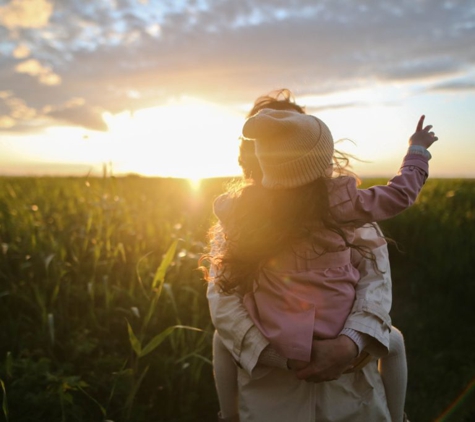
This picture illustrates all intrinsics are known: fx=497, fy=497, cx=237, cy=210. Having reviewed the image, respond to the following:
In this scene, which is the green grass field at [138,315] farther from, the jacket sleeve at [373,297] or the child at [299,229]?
the jacket sleeve at [373,297]

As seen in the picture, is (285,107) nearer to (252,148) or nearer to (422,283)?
(252,148)

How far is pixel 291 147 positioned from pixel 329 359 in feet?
2.35

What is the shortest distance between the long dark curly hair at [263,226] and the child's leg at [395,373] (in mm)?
337

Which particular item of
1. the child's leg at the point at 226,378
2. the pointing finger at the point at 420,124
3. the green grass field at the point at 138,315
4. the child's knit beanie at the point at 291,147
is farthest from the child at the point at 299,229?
the green grass field at the point at 138,315

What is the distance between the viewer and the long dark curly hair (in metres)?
1.74

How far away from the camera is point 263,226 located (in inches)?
69.9

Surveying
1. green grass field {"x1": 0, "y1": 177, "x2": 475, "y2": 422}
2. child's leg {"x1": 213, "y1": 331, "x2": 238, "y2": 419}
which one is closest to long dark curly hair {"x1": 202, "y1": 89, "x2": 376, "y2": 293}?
child's leg {"x1": 213, "y1": 331, "x2": 238, "y2": 419}

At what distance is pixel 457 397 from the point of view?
→ 9.95ft

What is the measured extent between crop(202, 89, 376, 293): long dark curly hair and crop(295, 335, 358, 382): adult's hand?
0.34 meters

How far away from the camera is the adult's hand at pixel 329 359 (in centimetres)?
163

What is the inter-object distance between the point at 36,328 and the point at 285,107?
2.02 m

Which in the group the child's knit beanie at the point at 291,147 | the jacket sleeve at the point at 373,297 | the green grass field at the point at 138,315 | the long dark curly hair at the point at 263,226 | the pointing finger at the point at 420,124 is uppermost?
the pointing finger at the point at 420,124

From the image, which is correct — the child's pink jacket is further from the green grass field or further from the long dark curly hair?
the green grass field

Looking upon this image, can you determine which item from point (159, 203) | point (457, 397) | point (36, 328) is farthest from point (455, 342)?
point (159, 203)
